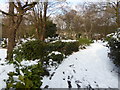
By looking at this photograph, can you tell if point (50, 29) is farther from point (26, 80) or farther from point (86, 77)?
point (26, 80)

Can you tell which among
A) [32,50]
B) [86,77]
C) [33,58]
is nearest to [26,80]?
[33,58]

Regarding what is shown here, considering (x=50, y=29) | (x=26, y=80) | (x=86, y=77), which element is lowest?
(x=86, y=77)

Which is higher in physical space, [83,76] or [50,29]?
[50,29]

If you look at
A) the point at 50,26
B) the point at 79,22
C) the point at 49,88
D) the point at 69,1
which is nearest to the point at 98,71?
the point at 49,88

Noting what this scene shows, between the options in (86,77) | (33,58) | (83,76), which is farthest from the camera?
(33,58)

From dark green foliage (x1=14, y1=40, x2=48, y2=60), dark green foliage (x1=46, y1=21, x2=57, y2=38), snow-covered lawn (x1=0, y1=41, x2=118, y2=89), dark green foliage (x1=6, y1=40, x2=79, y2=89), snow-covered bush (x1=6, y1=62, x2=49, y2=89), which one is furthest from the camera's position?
dark green foliage (x1=46, y1=21, x2=57, y2=38)

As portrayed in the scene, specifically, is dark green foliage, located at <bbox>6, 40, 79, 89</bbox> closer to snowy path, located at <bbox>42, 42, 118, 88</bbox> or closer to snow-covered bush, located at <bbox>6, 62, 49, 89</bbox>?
snow-covered bush, located at <bbox>6, 62, 49, 89</bbox>

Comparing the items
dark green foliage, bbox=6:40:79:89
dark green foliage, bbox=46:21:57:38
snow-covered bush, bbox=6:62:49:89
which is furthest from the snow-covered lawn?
dark green foliage, bbox=46:21:57:38

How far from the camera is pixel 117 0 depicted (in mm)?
18500

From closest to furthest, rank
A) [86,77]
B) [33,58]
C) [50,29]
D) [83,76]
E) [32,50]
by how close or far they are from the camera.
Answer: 1. [86,77]
2. [83,76]
3. [33,58]
4. [32,50]
5. [50,29]

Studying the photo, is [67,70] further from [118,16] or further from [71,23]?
[71,23]

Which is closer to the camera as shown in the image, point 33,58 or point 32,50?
point 33,58

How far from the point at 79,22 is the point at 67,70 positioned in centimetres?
2446

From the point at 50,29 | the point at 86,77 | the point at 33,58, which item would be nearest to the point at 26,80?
the point at 33,58
